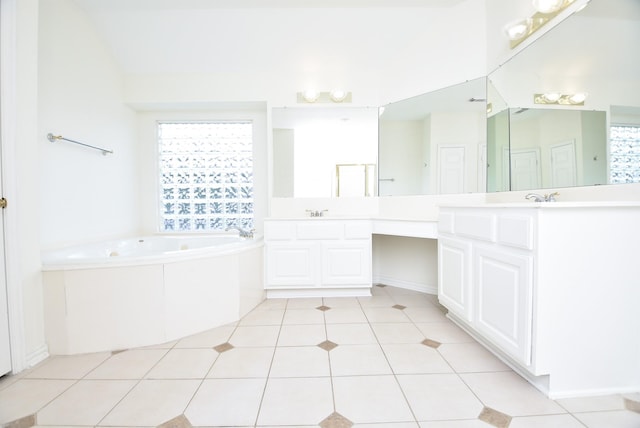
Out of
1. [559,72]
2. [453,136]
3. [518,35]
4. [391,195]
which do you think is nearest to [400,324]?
[391,195]

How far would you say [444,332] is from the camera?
182cm

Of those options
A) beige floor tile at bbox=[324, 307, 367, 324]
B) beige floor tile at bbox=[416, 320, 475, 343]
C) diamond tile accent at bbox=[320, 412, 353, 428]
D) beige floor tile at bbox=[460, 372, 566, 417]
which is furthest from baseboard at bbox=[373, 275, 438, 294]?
diamond tile accent at bbox=[320, 412, 353, 428]

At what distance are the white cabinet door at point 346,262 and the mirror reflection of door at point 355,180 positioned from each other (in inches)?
24.0

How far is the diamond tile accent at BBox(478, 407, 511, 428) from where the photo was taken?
105cm

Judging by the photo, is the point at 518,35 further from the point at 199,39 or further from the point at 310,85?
the point at 199,39

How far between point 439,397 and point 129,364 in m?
1.61

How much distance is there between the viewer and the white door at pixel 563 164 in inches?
59.4

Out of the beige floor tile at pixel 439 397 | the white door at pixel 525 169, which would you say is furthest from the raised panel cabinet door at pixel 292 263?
the white door at pixel 525 169

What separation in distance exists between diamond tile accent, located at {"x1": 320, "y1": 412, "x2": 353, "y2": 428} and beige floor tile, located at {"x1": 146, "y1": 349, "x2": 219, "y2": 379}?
2.25ft

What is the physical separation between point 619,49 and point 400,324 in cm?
193

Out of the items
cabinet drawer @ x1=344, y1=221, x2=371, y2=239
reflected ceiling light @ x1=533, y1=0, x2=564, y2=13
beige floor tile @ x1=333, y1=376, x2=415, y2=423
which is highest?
reflected ceiling light @ x1=533, y1=0, x2=564, y2=13

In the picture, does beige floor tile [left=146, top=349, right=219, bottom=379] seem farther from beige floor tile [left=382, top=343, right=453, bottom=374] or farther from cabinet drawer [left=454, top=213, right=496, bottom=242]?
cabinet drawer [left=454, top=213, right=496, bottom=242]

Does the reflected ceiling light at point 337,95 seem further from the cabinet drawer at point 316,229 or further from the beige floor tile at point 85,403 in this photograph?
the beige floor tile at point 85,403

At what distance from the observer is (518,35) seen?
1.91 metres
